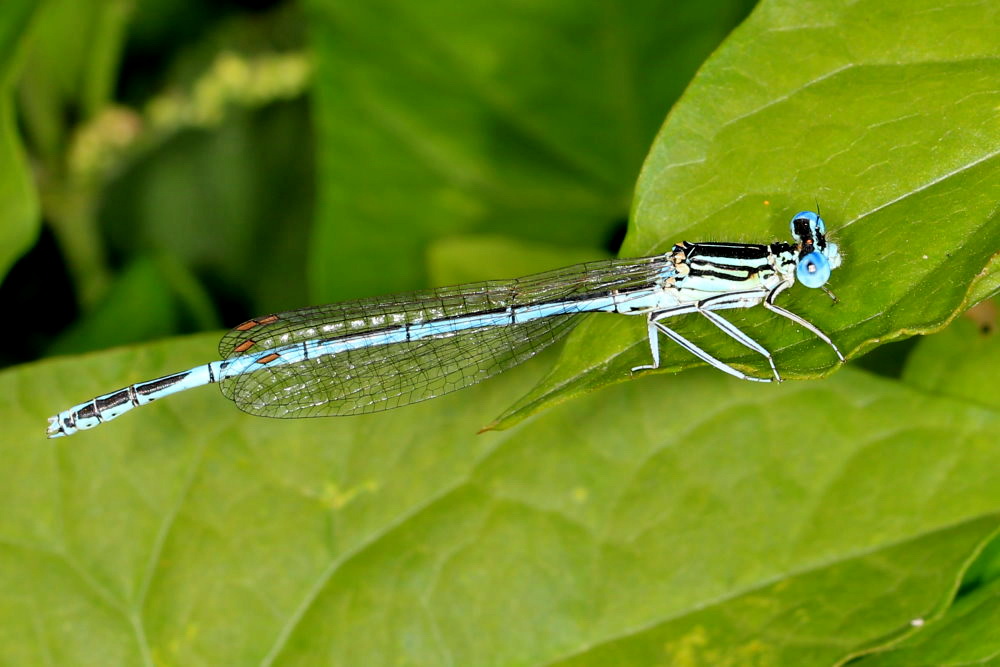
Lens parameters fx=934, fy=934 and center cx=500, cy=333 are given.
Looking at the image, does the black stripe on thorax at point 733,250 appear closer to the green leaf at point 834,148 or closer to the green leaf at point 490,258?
the green leaf at point 834,148

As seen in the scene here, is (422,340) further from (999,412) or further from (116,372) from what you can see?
(999,412)

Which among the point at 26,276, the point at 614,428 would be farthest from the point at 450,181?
the point at 26,276

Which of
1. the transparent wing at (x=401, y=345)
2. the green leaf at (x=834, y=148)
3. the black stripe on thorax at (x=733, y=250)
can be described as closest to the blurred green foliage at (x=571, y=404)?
the green leaf at (x=834, y=148)

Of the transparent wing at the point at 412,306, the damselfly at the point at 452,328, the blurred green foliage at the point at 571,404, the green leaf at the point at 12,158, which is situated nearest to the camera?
the blurred green foliage at the point at 571,404

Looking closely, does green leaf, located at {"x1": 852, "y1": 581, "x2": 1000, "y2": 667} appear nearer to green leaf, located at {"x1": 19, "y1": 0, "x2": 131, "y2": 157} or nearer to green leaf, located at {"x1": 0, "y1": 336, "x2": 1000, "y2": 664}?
green leaf, located at {"x1": 0, "y1": 336, "x2": 1000, "y2": 664}

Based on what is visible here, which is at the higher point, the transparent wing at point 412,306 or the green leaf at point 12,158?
the green leaf at point 12,158

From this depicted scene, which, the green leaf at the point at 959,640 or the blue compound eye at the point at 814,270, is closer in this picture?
the green leaf at the point at 959,640

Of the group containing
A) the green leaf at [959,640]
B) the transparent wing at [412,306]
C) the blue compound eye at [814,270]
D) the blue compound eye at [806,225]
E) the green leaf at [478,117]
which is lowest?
the green leaf at [959,640]
